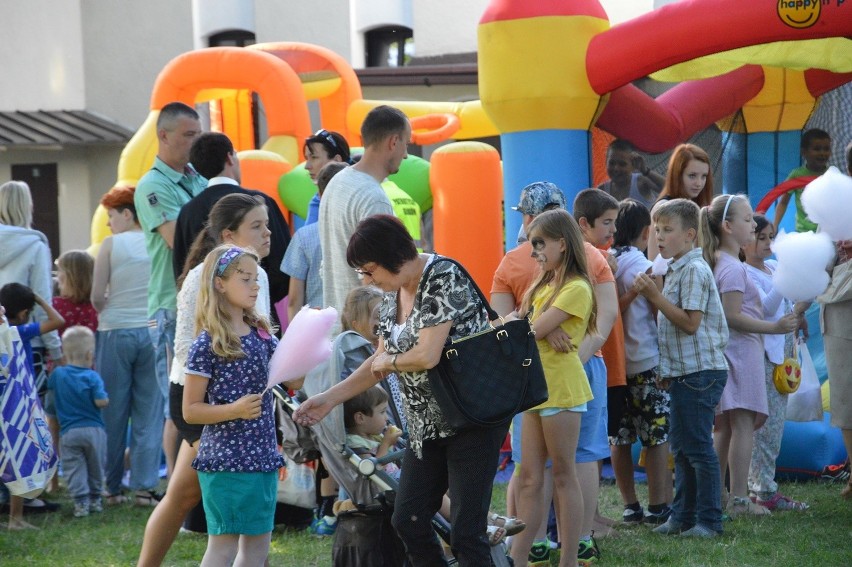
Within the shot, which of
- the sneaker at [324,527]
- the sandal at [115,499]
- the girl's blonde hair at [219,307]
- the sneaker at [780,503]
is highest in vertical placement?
the girl's blonde hair at [219,307]

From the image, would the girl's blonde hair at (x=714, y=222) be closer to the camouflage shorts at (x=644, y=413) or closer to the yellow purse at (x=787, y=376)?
the camouflage shorts at (x=644, y=413)

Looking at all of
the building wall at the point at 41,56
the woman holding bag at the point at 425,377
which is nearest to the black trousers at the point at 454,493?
the woman holding bag at the point at 425,377

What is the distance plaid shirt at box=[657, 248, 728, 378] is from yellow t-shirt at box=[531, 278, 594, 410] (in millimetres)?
926

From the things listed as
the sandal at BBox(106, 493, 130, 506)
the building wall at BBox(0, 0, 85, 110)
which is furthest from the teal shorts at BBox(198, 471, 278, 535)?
the building wall at BBox(0, 0, 85, 110)

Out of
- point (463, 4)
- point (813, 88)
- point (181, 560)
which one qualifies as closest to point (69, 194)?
point (463, 4)

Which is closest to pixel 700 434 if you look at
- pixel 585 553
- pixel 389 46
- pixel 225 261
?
pixel 585 553

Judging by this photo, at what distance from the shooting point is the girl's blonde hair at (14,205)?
23.2 ft

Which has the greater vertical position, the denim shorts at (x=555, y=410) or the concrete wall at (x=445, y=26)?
the concrete wall at (x=445, y=26)

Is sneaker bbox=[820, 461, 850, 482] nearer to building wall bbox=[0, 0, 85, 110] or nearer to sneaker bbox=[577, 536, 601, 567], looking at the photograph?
sneaker bbox=[577, 536, 601, 567]

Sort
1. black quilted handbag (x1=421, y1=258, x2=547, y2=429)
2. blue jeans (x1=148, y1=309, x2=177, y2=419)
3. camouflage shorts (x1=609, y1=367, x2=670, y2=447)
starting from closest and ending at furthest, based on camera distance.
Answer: black quilted handbag (x1=421, y1=258, x2=547, y2=429), blue jeans (x1=148, y1=309, x2=177, y2=419), camouflage shorts (x1=609, y1=367, x2=670, y2=447)

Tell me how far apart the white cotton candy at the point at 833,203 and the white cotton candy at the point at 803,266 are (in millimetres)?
93

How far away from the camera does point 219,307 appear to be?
408cm

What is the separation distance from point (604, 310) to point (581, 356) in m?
0.26

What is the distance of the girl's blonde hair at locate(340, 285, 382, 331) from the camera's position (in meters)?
5.02
